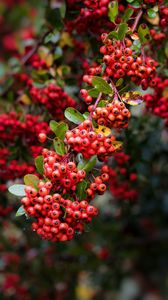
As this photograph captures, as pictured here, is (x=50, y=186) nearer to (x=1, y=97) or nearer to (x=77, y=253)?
(x=1, y=97)

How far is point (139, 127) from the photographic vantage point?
270 cm

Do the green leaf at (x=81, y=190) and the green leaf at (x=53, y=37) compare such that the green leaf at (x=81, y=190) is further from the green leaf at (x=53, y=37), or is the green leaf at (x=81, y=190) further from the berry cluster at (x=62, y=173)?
the green leaf at (x=53, y=37)

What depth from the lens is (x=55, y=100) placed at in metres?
2.36

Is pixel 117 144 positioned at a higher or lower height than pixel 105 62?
lower

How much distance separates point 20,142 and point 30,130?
0.14 m

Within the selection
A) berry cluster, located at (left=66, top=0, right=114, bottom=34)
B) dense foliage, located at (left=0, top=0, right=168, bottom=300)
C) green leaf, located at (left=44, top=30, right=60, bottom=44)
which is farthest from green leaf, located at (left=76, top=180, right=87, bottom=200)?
green leaf, located at (left=44, top=30, right=60, bottom=44)

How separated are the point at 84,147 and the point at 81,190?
5.7 inches

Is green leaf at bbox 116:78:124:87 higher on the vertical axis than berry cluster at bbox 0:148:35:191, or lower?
higher

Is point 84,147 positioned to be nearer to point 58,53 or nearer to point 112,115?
point 112,115

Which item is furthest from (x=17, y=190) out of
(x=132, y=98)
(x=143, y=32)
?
(x=143, y=32)

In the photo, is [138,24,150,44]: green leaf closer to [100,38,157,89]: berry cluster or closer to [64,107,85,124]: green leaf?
[100,38,157,89]: berry cluster

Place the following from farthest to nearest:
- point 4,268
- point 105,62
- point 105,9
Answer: point 4,268, point 105,9, point 105,62

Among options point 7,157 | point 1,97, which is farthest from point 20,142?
point 1,97

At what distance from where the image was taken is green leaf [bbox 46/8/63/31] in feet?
7.93
